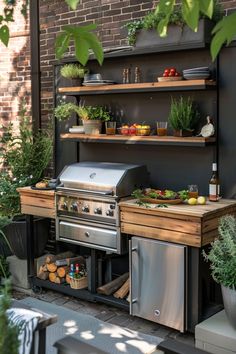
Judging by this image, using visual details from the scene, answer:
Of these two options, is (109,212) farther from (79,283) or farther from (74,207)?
(79,283)

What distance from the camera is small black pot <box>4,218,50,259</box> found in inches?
208

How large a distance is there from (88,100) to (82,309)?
6.97 ft

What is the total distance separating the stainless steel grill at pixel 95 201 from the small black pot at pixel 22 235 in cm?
52

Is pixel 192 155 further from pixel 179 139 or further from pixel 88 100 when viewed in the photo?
pixel 88 100

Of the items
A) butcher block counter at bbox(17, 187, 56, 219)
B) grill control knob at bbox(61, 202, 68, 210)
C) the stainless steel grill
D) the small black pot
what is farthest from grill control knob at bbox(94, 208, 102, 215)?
the small black pot

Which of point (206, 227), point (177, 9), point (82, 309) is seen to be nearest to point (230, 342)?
point (206, 227)

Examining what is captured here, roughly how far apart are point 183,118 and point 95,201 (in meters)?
1.06

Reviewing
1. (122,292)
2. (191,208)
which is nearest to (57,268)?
(122,292)

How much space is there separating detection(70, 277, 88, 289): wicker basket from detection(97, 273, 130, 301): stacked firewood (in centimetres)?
22

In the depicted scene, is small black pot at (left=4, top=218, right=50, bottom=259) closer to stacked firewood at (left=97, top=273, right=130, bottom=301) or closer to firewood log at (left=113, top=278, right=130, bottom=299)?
stacked firewood at (left=97, top=273, right=130, bottom=301)

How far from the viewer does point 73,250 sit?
5535 millimetres

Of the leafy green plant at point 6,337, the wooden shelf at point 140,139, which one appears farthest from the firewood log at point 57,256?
the leafy green plant at point 6,337

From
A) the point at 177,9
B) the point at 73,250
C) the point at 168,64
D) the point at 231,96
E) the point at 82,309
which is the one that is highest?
the point at 177,9

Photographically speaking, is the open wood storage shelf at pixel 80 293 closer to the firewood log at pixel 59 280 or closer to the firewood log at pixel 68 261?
the firewood log at pixel 59 280
